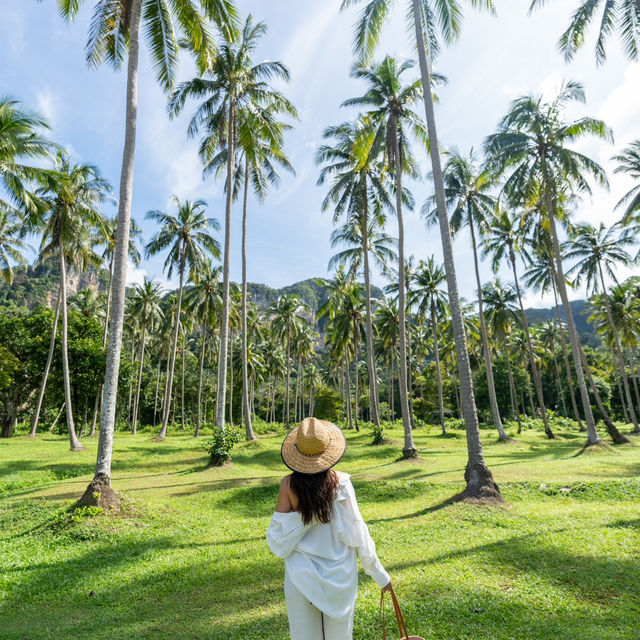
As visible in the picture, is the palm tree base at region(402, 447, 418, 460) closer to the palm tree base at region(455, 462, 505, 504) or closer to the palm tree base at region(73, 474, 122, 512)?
the palm tree base at region(455, 462, 505, 504)

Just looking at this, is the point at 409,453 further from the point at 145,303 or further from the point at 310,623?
the point at 145,303

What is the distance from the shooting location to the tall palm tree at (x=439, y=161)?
9.70 metres

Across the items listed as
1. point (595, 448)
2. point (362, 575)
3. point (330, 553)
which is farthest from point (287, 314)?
point (330, 553)

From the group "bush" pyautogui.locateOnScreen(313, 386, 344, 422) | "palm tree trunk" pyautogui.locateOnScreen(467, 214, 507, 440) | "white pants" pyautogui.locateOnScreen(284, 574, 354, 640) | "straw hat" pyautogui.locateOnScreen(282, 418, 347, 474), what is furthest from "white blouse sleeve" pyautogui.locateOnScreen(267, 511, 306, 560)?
"bush" pyautogui.locateOnScreen(313, 386, 344, 422)

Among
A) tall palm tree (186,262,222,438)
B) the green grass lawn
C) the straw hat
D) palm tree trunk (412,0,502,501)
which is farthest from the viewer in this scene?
tall palm tree (186,262,222,438)

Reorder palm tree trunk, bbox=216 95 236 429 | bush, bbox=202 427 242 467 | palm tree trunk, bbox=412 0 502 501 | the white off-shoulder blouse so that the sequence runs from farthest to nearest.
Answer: palm tree trunk, bbox=216 95 236 429
bush, bbox=202 427 242 467
palm tree trunk, bbox=412 0 502 501
the white off-shoulder blouse

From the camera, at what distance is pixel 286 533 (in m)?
2.68

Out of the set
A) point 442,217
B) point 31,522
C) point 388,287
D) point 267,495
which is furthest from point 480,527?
point 388,287

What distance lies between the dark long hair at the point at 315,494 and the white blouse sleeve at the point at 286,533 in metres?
0.05

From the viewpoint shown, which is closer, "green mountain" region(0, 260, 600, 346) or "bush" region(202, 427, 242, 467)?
"bush" region(202, 427, 242, 467)

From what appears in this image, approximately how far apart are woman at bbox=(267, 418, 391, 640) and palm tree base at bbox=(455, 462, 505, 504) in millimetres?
7652

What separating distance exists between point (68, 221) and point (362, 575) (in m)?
22.3

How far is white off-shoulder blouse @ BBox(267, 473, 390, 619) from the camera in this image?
100 inches

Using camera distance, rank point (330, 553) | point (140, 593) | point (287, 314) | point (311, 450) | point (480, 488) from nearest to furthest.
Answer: point (330, 553)
point (311, 450)
point (140, 593)
point (480, 488)
point (287, 314)
